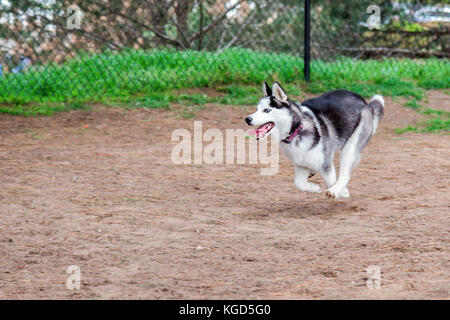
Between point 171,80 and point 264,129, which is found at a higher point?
point 264,129

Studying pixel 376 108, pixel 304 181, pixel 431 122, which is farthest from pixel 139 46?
pixel 304 181

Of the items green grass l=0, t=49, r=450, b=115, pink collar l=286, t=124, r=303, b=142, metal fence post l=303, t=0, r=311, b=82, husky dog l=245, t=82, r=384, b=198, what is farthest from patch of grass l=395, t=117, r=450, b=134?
pink collar l=286, t=124, r=303, b=142

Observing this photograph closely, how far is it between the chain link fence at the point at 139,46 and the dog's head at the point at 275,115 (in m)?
5.44

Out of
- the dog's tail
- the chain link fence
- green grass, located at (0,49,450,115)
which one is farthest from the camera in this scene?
the chain link fence

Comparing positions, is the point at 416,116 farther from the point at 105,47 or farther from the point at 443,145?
the point at 105,47

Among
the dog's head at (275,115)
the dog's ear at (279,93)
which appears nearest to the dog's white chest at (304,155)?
the dog's head at (275,115)

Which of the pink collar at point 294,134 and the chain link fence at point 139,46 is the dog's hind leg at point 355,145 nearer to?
the pink collar at point 294,134

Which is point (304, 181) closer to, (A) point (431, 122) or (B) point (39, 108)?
(A) point (431, 122)

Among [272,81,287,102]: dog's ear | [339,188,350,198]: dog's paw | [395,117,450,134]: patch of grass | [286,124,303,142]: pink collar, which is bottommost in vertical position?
[395,117,450,134]: patch of grass

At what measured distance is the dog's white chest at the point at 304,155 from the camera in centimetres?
482

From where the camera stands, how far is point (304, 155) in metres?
4.82

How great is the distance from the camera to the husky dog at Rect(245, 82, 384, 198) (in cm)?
479

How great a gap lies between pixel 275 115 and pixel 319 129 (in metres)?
0.44

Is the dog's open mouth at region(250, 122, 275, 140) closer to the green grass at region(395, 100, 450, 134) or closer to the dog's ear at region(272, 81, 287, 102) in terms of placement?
the dog's ear at region(272, 81, 287, 102)
